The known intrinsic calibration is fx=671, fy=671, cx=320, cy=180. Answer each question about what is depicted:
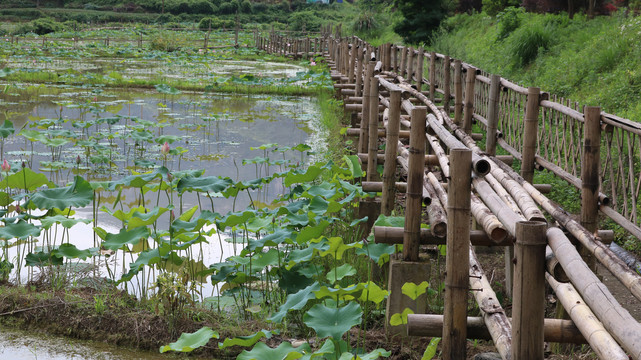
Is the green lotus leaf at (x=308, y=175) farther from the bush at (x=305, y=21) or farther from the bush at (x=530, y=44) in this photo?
the bush at (x=305, y=21)

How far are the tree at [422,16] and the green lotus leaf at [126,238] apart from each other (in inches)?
634

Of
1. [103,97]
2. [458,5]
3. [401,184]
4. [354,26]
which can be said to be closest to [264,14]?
[354,26]

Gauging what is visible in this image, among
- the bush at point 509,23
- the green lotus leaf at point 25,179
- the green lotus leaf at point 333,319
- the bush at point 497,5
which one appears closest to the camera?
the green lotus leaf at point 333,319

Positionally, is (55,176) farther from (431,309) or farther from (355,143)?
(431,309)

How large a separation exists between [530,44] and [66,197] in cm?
966

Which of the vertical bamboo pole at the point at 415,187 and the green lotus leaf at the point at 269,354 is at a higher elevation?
the vertical bamboo pole at the point at 415,187

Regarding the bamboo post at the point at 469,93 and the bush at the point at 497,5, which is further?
the bush at the point at 497,5

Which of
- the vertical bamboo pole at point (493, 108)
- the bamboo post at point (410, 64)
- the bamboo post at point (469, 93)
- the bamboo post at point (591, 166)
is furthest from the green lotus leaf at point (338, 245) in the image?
the bamboo post at point (410, 64)

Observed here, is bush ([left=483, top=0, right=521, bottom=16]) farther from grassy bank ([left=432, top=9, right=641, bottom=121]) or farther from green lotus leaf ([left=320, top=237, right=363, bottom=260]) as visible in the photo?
green lotus leaf ([left=320, top=237, right=363, bottom=260])

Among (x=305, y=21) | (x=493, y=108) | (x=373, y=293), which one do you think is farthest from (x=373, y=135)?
(x=305, y=21)

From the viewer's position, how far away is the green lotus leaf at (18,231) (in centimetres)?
366

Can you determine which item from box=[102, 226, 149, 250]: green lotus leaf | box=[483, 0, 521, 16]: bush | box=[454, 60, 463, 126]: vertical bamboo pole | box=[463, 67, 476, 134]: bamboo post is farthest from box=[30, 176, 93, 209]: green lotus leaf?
box=[483, 0, 521, 16]: bush

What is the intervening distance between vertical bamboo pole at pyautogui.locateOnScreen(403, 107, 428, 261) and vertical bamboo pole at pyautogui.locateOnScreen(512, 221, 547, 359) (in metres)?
1.28

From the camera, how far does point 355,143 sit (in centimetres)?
773
